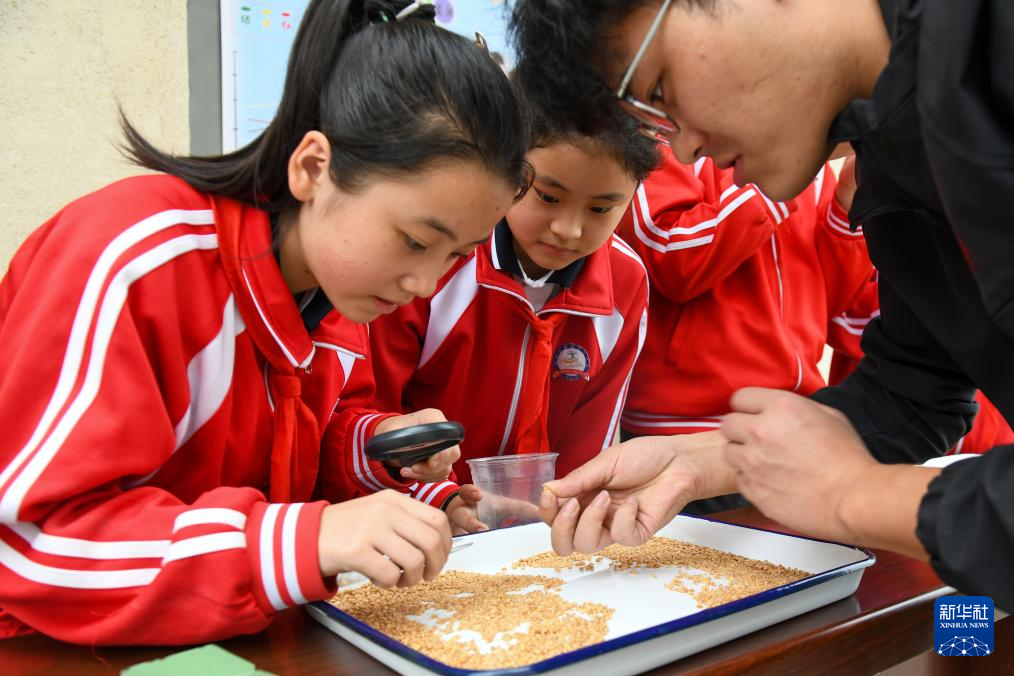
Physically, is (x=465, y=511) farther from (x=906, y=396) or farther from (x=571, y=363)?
(x=906, y=396)

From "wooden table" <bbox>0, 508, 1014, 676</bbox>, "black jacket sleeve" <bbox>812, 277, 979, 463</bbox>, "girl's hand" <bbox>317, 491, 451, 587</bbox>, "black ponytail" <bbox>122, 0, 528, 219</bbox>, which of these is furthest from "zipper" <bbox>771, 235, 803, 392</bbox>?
"girl's hand" <bbox>317, 491, 451, 587</bbox>

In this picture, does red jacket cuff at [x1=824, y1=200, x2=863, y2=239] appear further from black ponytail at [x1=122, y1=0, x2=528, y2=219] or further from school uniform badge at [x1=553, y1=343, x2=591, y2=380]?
black ponytail at [x1=122, y1=0, x2=528, y2=219]

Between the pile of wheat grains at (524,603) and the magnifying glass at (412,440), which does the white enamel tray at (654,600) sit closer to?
the pile of wheat grains at (524,603)

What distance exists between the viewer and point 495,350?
1.58m

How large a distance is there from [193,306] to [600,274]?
35.2 inches

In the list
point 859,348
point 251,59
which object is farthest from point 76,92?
point 859,348

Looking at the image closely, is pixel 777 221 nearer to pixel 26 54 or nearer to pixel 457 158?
pixel 457 158

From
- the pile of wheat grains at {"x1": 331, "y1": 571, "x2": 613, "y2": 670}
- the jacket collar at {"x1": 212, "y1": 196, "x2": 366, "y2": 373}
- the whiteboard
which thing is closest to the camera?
the pile of wheat grains at {"x1": 331, "y1": 571, "x2": 613, "y2": 670}

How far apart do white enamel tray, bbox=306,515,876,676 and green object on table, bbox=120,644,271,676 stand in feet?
0.37

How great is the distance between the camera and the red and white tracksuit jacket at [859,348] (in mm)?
2109

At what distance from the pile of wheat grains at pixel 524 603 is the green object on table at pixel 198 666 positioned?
0.48 ft

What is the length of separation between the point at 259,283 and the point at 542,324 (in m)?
0.67

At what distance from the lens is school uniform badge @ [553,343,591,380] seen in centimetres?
166

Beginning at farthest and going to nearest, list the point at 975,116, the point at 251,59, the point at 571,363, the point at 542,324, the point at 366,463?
the point at 251,59
the point at 571,363
the point at 542,324
the point at 366,463
the point at 975,116
